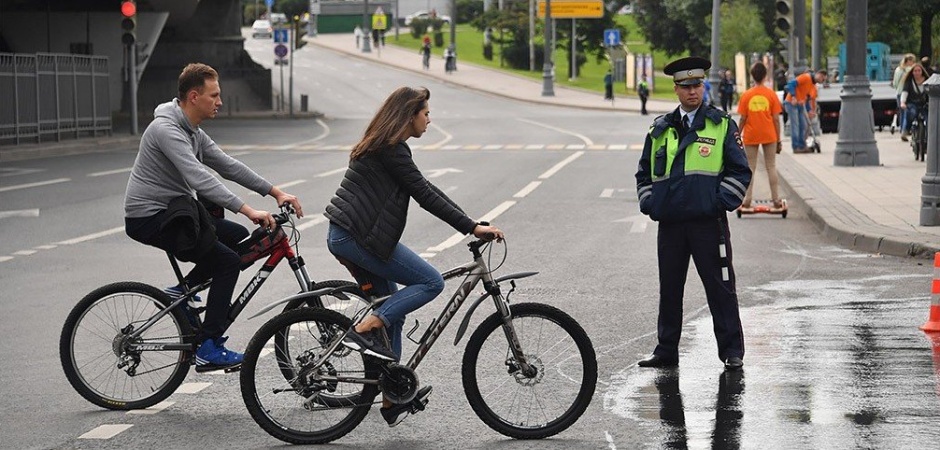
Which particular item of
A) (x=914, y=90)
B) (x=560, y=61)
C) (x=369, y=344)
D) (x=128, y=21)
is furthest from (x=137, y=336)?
(x=560, y=61)

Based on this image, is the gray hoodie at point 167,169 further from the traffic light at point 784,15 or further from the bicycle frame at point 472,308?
the traffic light at point 784,15

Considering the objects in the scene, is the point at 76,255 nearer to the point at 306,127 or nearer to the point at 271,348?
the point at 271,348

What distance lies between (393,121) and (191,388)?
2177 millimetres

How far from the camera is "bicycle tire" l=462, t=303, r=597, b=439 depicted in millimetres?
7105

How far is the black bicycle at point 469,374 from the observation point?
23.2 ft

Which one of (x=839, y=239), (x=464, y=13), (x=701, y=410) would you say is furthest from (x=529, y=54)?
(x=701, y=410)

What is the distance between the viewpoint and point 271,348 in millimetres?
7184

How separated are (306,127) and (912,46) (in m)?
33.6

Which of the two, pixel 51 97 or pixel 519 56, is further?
pixel 519 56

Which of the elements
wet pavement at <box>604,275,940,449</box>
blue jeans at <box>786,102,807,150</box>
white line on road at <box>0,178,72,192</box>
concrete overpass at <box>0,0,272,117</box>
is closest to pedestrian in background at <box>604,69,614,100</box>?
concrete overpass at <box>0,0,272,117</box>

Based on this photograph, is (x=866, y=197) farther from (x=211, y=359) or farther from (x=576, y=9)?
(x=576, y=9)

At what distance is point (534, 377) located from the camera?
7160 millimetres

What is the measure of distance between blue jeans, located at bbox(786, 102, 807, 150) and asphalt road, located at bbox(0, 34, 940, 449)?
19.8 ft

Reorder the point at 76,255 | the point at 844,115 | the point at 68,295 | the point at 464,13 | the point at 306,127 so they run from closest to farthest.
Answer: the point at 68,295 → the point at 76,255 → the point at 844,115 → the point at 306,127 → the point at 464,13
